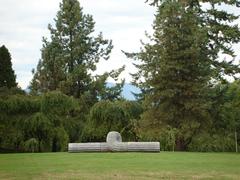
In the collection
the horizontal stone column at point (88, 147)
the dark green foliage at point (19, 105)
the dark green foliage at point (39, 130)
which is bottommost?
the horizontal stone column at point (88, 147)

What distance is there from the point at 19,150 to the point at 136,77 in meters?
8.22

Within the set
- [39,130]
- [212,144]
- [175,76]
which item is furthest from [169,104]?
[39,130]

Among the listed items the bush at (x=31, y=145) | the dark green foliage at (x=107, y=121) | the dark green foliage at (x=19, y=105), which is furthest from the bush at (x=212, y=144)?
the dark green foliage at (x=19, y=105)

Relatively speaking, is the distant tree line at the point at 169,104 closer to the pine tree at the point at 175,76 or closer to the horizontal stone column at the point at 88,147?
the pine tree at the point at 175,76

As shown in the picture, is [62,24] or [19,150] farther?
[62,24]

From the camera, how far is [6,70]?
38.7 meters

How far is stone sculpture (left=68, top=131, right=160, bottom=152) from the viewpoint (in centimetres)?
2036

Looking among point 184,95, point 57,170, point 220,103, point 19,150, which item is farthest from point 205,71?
point 57,170

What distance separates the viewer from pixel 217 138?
2912cm

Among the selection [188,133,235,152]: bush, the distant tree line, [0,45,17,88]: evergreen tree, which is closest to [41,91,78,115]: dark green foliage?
the distant tree line

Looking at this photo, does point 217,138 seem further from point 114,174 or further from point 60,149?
point 114,174

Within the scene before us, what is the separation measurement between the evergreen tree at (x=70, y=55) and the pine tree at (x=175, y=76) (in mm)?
16190

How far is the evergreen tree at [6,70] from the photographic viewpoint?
3847cm

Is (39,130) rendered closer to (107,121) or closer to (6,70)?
(107,121)
